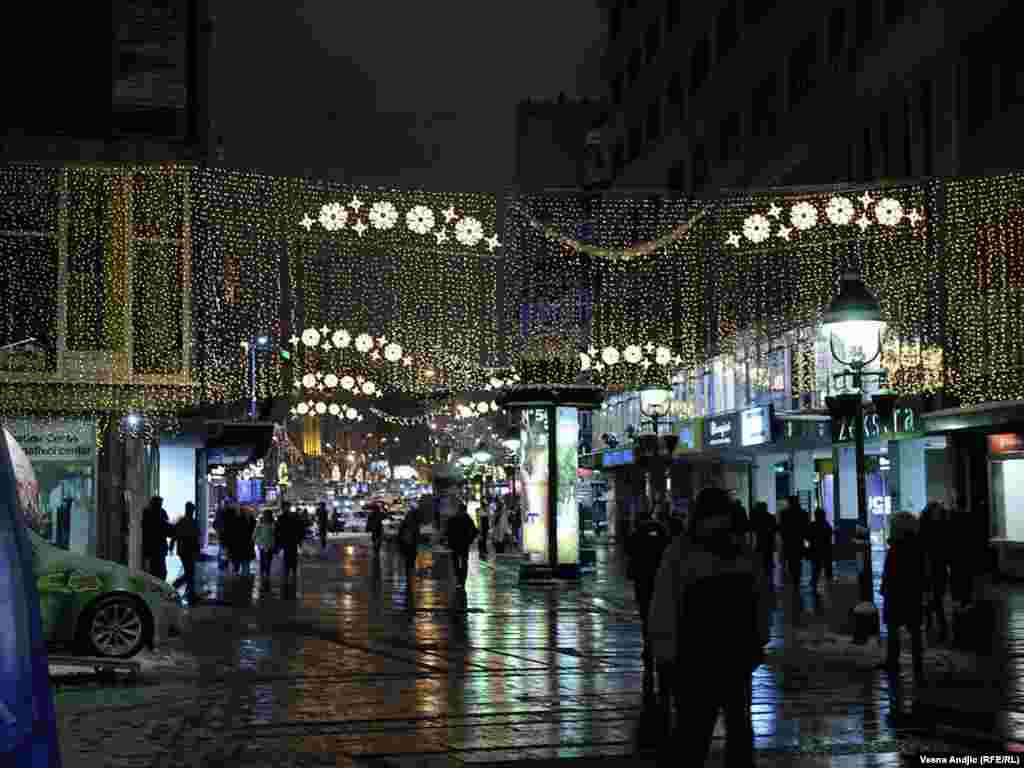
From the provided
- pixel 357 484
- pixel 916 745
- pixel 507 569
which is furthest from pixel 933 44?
pixel 357 484

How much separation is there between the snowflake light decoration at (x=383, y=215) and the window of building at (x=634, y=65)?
48.8 metres

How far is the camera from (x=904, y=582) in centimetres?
1583

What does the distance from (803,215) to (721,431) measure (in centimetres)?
2860

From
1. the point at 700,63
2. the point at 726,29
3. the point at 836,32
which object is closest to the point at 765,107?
A: the point at 726,29

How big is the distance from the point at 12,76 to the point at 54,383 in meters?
6.52

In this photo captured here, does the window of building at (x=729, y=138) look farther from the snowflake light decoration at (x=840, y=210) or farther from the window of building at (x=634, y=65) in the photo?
the snowflake light decoration at (x=840, y=210)

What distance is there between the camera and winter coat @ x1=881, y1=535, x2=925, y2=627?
51.7 ft

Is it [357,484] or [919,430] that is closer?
[919,430]

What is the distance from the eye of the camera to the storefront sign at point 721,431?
52031 millimetres

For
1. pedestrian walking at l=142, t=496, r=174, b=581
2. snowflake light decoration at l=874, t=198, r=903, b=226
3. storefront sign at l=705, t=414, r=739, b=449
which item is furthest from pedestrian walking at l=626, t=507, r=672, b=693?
storefront sign at l=705, t=414, r=739, b=449

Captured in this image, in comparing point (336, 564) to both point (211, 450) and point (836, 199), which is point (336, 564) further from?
point (836, 199)

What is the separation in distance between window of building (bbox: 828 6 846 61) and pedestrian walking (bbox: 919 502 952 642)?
2510 cm

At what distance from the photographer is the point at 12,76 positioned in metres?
29.7

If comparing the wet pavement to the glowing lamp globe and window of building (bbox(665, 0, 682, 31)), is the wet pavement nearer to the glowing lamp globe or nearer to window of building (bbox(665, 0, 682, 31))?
the glowing lamp globe
